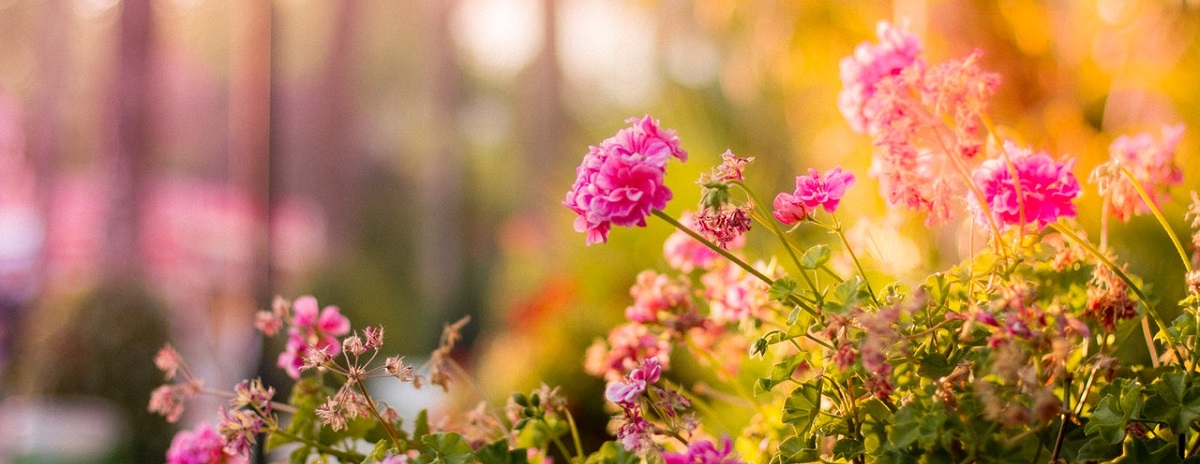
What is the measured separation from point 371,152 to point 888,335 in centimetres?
672

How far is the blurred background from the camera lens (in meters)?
2.36

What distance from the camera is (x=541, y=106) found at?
16.4 ft

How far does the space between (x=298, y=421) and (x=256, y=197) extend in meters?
3.21

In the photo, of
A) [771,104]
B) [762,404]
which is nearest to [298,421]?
[762,404]

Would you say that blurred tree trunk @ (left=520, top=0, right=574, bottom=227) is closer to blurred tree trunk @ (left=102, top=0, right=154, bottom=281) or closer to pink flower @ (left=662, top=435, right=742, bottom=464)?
blurred tree trunk @ (left=102, top=0, right=154, bottom=281)

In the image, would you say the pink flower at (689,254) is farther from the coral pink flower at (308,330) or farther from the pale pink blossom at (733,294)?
the coral pink flower at (308,330)

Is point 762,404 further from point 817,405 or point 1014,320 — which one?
point 1014,320

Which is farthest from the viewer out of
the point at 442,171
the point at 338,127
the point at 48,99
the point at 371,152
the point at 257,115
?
the point at 371,152

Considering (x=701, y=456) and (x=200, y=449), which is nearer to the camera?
(x=701, y=456)

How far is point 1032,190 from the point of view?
1.99 feet

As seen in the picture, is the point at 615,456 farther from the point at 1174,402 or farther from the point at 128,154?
the point at 128,154

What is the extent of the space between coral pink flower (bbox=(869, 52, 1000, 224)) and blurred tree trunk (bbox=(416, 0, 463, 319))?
13.9ft

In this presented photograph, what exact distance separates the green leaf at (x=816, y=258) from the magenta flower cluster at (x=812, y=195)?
0.02 m

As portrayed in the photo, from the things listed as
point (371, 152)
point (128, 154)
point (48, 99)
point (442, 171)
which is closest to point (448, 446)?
point (128, 154)
